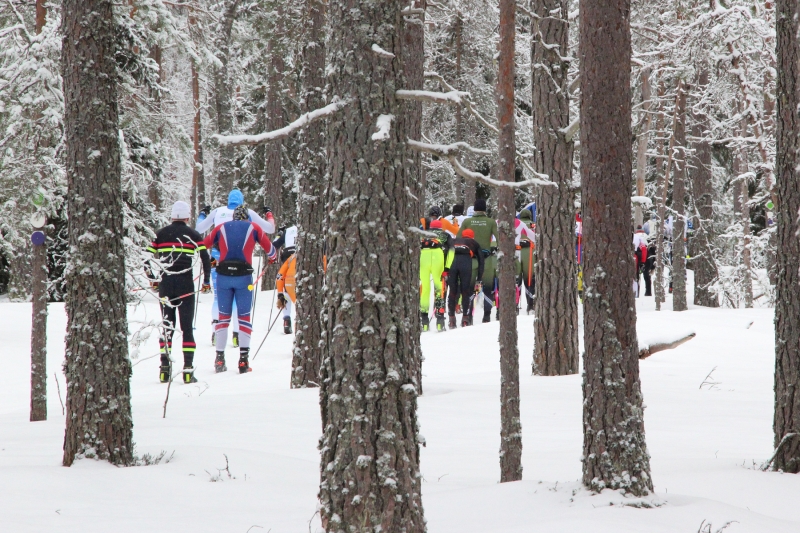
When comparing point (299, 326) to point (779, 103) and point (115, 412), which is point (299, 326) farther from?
point (779, 103)

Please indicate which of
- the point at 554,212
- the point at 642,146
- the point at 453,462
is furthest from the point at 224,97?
the point at 453,462

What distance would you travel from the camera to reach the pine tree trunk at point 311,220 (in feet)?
27.9

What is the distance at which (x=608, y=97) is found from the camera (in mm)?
4719

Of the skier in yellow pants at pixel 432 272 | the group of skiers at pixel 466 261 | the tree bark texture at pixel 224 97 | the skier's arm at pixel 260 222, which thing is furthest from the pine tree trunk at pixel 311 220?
the tree bark texture at pixel 224 97

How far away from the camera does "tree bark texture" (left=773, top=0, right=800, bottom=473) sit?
5027 millimetres

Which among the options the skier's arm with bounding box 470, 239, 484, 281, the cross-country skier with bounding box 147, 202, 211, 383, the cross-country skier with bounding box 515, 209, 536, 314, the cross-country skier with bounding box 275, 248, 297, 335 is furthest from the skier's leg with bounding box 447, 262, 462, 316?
the cross-country skier with bounding box 147, 202, 211, 383

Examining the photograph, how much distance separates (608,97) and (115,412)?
3848mm

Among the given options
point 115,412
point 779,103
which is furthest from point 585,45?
point 115,412

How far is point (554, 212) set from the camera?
8.90 metres

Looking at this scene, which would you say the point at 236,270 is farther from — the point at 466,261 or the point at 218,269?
the point at 466,261

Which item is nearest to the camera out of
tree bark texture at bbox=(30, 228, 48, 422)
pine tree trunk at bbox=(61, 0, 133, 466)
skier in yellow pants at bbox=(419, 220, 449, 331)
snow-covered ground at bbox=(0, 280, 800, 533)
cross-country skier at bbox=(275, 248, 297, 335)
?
snow-covered ground at bbox=(0, 280, 800, 533)

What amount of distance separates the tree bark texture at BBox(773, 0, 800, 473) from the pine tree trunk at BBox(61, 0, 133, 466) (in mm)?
4404

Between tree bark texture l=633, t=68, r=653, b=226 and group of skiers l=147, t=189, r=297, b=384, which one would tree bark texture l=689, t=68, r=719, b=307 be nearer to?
tree bark texture l=633, t=68, r=653, b=226

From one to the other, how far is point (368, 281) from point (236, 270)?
7.64 m
